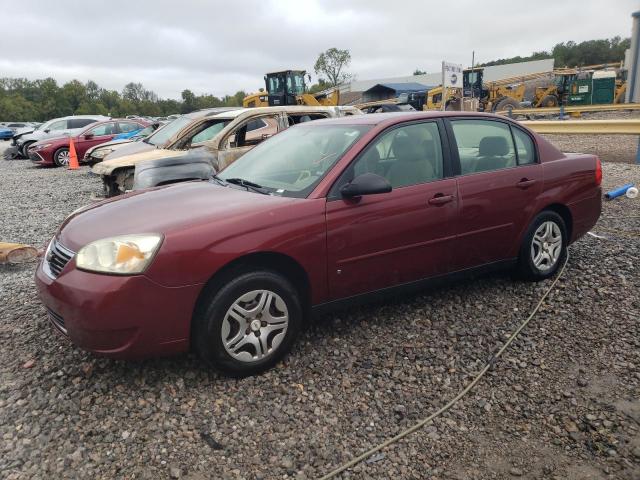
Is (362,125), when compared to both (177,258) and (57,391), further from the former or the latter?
(57,391)

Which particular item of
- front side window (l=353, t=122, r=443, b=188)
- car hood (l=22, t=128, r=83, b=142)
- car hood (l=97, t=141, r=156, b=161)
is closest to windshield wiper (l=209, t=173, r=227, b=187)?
front side window (l=353, t=122, r=443, b=188)

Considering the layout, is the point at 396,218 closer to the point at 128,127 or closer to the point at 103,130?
the point at 128,127

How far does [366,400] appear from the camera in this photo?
2.95 m

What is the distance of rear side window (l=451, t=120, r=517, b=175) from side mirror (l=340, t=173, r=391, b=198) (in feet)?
3.22

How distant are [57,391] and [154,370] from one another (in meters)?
0.56

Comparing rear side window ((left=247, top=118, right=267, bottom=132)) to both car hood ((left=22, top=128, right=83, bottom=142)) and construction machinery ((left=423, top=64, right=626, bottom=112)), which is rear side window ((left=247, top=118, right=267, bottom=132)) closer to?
car hood ((left=22, top=128, right=83, bottom=142))

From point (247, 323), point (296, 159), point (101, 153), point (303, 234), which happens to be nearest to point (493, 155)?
point (296, 159)

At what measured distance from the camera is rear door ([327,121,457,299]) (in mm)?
3334

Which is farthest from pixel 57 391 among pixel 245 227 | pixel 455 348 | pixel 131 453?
pixel 455 348

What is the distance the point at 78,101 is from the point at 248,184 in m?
101

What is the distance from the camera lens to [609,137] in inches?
673

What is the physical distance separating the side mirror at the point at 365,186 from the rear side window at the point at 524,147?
67.2 inches

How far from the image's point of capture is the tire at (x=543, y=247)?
4336 mm

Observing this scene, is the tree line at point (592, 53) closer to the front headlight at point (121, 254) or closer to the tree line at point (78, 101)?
the tree line at point (78, 101)
